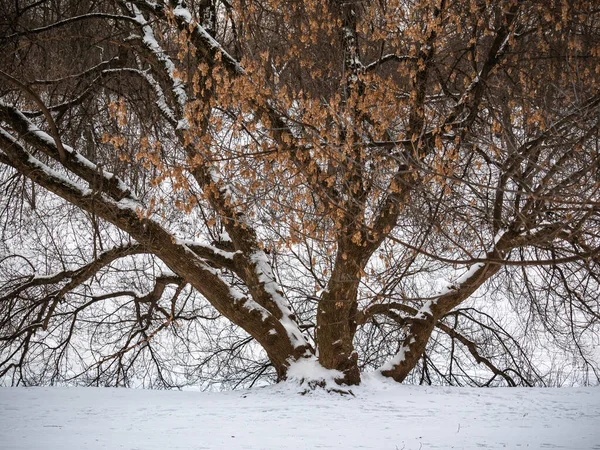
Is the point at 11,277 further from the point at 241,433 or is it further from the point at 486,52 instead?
the point at 486,52

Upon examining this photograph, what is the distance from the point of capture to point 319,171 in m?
5.46

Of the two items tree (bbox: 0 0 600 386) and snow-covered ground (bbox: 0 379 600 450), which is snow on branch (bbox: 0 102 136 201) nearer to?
tree (bbox: 0 0 600 386)

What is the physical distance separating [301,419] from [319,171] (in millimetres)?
2191

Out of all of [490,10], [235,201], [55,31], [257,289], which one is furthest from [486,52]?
[55,31]

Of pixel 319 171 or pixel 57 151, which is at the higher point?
pixel 57 151

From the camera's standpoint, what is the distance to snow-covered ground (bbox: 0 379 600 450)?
436cm

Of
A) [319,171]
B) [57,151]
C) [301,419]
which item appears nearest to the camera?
[301,419]

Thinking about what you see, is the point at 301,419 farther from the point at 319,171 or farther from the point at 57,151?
the point at 57,151

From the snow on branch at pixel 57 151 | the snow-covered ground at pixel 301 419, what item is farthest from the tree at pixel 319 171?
the snow-covered ground at pixel 301 419


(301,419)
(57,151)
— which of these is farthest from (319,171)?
(57,151)

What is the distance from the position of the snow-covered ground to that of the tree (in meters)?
0.80

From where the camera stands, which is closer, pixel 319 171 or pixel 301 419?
pixel 301 419

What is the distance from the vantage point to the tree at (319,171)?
14.8ft

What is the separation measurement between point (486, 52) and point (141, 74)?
4.15 m
